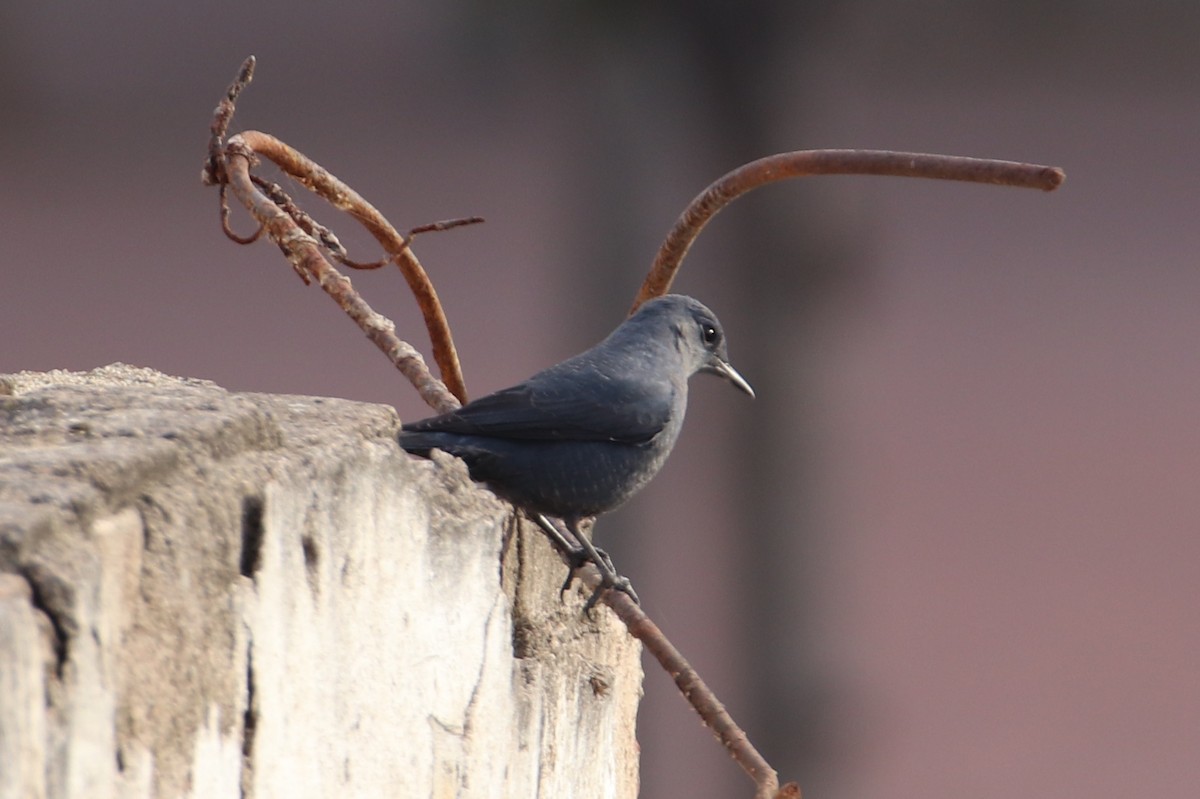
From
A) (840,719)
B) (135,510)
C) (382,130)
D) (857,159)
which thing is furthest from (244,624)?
(382,130)

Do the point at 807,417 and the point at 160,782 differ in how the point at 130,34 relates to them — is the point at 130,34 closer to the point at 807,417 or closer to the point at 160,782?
the point at 807,417

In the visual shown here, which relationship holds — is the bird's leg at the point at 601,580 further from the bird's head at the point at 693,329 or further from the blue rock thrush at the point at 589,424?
the bird's head at the point at 693,329

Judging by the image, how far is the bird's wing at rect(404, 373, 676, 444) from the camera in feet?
9.18

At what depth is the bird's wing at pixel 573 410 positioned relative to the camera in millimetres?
2797

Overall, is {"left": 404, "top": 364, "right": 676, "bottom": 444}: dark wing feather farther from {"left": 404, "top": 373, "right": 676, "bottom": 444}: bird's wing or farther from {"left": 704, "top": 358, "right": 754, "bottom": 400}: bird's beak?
{"left": 704, "top": 358, "right": 754, "bottom": 400}: bird's beak

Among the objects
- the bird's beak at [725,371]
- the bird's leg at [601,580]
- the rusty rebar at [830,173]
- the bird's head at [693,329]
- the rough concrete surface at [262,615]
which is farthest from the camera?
the bird's beak at [725,371]

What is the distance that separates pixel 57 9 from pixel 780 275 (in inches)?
124

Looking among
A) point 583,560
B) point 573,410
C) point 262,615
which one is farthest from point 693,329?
point 262,615

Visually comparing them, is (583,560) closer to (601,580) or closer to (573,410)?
(601,580)

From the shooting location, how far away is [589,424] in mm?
2939

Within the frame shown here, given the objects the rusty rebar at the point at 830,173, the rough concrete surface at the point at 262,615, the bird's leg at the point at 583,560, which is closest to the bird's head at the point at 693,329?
the rusty rebar at the point at 830,173

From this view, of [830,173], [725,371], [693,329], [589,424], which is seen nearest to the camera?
[830,173]

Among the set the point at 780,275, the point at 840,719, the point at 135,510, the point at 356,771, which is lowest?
the point at 840,719

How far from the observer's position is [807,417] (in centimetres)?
534
